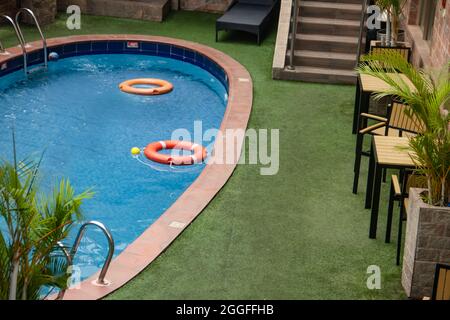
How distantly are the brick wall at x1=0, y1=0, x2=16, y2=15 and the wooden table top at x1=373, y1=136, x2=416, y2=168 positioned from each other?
9950mm

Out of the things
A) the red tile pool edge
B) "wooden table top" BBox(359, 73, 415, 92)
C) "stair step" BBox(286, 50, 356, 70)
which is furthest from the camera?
"stair step" BBox(286, 50, 356, 70)

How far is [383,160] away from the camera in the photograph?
7.48 metres

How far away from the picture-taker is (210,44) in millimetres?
15414

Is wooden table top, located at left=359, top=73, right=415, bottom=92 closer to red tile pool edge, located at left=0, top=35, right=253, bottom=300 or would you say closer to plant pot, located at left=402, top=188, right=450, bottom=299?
red tile pool edge, located at left=0, top=35, right=253, bottom=300

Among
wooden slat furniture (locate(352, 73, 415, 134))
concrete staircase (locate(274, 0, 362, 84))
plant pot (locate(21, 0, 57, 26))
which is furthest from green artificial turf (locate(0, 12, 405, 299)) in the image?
plant pot (locate(21, 0, 57, 26))

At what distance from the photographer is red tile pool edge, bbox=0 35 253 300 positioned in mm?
6996

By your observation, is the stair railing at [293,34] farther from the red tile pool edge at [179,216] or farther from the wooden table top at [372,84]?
the wooden table top at [372,84]

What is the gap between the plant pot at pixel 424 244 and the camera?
6.73 meters

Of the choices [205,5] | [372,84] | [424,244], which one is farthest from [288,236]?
[205,5]

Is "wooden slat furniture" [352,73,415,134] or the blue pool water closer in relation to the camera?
the blue pool water

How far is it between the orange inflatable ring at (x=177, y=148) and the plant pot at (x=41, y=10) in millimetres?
6189
